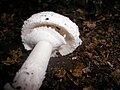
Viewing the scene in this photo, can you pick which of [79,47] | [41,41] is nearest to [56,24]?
[41,41]

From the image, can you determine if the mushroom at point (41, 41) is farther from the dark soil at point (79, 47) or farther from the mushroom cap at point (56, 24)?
the dark soil at point (79, 47)

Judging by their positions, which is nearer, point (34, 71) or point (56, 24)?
point (34, 71)

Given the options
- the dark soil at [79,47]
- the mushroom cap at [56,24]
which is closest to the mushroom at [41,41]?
the mushroom cap at [56,24]

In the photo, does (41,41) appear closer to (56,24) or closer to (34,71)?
(56,24)

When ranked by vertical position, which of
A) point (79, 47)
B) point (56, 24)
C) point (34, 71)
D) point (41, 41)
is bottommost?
point (79, 47)

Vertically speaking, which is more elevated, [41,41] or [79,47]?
[41,41]

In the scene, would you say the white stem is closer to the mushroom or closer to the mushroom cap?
the mushroom
